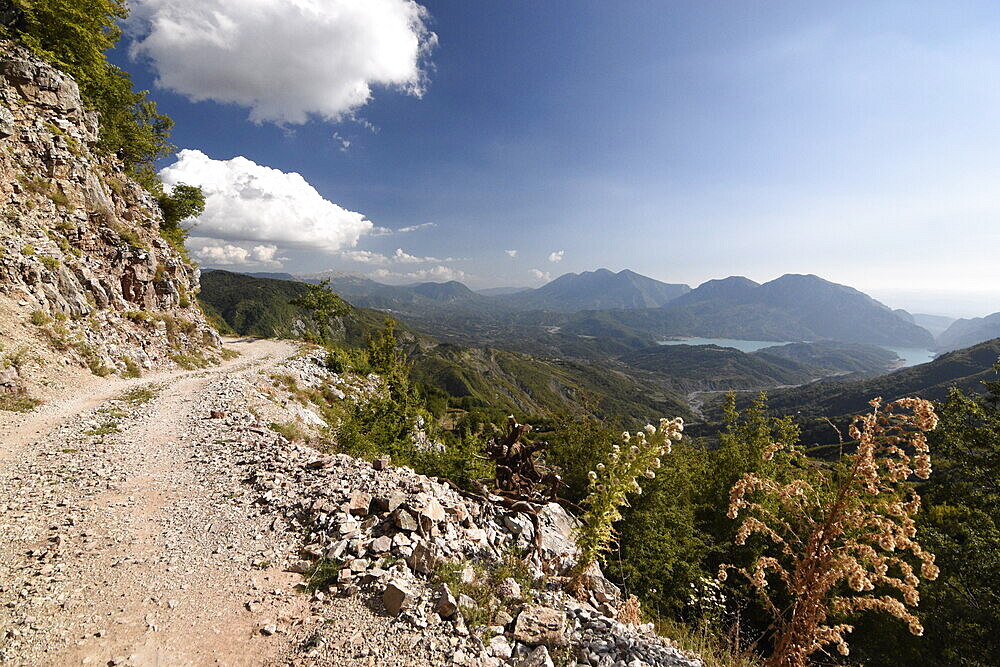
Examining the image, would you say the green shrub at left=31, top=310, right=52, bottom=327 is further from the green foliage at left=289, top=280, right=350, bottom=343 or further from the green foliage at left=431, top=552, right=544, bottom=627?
the green foliage at left=289, top=280, right=350, bottom=343

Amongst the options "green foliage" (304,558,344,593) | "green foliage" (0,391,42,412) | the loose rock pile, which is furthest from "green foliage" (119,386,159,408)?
"green foliage" (304,558,344,593)

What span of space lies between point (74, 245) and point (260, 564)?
26.1 meters

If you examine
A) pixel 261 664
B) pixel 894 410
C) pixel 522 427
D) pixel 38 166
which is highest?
pixel 38 166

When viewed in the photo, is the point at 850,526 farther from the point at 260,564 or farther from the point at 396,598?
the point at 260,564

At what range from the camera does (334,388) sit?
2367cm

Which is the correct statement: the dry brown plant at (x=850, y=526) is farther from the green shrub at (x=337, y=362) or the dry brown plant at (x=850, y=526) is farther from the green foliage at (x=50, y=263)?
the green shrub at (x=337, y=362)

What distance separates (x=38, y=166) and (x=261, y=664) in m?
30.0

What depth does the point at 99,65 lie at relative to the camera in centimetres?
2559

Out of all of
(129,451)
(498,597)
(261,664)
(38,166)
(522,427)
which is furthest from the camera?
(38,166)

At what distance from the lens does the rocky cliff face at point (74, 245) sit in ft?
53.2

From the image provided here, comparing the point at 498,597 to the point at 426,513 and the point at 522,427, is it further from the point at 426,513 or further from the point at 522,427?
the point at 522,427

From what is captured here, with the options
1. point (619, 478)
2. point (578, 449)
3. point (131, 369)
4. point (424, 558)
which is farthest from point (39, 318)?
point (619, 478)

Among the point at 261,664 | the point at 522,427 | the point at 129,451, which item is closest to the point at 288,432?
the point at 129,451

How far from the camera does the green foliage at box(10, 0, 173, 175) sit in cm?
2178
